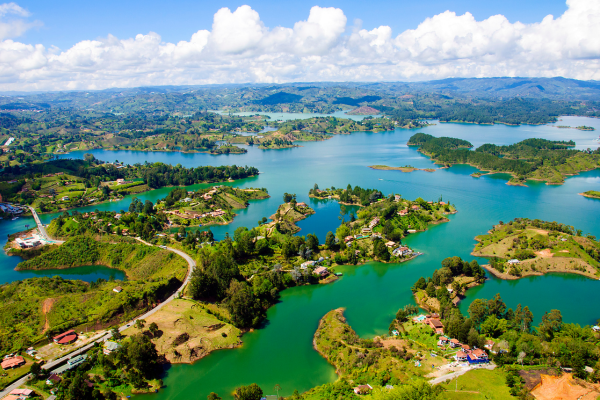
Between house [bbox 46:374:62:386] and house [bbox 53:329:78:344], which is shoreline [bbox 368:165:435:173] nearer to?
house [bbox 53:329:78:344]

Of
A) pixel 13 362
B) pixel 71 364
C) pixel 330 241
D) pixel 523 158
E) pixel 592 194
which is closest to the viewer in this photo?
pixel 13 362

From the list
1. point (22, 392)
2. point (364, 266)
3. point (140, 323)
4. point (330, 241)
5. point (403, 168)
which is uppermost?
point (403, 168)

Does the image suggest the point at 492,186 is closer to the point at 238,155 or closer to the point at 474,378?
the point at 474,378

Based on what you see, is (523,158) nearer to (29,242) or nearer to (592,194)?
(592,194)

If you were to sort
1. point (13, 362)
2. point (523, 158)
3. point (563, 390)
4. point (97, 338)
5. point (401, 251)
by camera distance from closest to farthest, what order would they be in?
1. point (563, 390)
2. point (13, 362)
3. point (97, 338)
4. point (401, 251)
5. point (523, 158)

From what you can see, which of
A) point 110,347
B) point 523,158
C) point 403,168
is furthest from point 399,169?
point 110,347

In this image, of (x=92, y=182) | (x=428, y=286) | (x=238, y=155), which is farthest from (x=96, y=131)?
(x=428, y=286)

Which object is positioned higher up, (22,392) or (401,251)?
(22,392)
